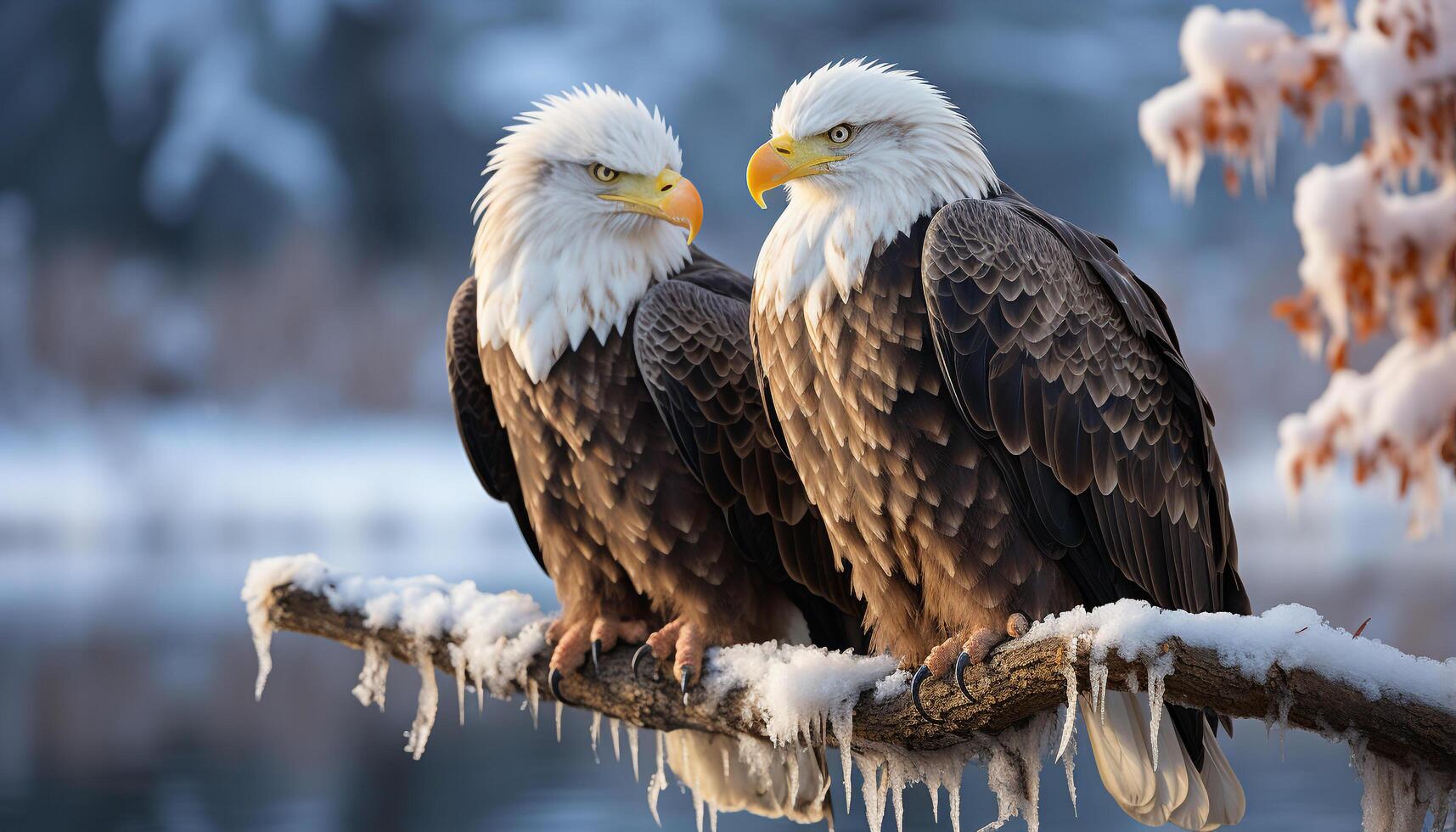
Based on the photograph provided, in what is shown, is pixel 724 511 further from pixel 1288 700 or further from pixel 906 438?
pixel 1288 700

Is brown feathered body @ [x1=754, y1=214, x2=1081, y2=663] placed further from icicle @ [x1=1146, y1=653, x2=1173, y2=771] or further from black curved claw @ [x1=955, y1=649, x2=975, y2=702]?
icicle @ [x1=1146, y1=653, x2=1173, y2=771]

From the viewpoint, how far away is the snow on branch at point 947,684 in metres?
2.41

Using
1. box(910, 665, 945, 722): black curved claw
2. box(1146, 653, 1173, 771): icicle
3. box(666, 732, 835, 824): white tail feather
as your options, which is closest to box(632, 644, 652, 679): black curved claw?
box(666, 732, 835, 824): white tail feather

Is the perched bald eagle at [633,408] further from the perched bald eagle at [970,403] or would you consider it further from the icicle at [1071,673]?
the icicle at [1071,673]

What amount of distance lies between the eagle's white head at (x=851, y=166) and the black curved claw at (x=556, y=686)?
1.35 m

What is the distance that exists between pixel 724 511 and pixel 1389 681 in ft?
6.31

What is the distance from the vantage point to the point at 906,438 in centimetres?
318

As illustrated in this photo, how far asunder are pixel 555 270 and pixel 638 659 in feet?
3.93

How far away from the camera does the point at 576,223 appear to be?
4.07 metres

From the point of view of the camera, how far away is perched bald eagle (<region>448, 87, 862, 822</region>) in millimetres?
3826

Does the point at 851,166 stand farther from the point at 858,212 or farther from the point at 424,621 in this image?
the point at 424,621

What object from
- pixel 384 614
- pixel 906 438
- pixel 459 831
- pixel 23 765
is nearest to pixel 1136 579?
pixel 906 438

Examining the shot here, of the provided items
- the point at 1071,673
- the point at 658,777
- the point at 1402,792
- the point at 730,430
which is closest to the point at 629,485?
the point at 730,430

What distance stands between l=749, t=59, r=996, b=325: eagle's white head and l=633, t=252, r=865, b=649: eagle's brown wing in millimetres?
437
